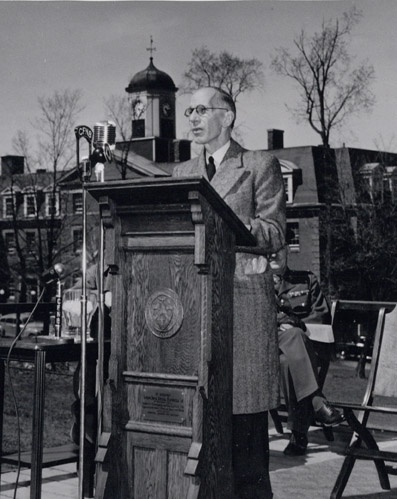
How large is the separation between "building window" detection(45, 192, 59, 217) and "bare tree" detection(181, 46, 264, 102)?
15.0 m

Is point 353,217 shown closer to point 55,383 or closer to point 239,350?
point 55,383

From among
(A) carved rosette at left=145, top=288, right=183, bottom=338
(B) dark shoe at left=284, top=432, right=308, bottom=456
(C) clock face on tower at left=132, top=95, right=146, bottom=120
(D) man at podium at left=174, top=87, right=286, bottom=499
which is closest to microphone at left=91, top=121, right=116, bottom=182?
(D) man at podium at left=174, top=87, right=286, bottom=499

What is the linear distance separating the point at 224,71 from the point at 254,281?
19.6 meters

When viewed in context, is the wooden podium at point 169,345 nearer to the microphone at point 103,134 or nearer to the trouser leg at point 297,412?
→ the microphone at point 103,134

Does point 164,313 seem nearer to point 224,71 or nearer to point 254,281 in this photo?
point 254,281

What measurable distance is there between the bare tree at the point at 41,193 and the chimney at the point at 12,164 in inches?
16.8

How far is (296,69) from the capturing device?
29.7m

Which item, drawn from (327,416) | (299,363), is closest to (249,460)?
(327,416)

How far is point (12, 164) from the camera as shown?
37500 mm

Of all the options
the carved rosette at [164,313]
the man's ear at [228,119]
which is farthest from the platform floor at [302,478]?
the man's ear at [228,119]

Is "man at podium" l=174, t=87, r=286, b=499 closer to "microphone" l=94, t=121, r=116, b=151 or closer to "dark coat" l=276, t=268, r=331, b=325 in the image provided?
"microphone" l=94, t=121, r=116, b=151

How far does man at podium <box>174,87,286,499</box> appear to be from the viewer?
397 cm

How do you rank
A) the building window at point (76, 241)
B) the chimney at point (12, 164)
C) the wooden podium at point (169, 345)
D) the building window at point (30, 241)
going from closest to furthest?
the wooden podium at point (169, 345) < the chimney at point (12, 164) < the building window at point (76, 241) < the building window at point (30, 241)

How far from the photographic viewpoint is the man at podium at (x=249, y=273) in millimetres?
3969
